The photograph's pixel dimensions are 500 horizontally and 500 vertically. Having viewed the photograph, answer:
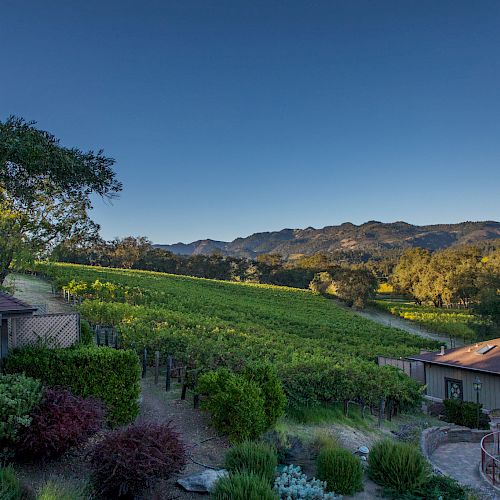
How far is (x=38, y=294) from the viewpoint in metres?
31.5

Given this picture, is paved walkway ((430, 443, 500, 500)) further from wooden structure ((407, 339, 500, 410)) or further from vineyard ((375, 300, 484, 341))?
vineyard ((375, 300, 484, 341))

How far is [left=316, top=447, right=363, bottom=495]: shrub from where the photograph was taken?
769 cm

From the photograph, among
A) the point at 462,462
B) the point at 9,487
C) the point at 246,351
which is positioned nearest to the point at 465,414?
the point at 462,462

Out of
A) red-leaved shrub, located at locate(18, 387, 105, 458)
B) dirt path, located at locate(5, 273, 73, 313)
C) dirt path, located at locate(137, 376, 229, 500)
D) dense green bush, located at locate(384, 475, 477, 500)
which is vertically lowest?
dense green bush, located at locate(384, 475, 477, 500)

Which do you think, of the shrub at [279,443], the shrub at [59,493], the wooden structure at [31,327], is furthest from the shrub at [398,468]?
the wooden structure at [31,327]

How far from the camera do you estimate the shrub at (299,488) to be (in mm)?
6836

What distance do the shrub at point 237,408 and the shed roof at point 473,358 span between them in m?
14.8

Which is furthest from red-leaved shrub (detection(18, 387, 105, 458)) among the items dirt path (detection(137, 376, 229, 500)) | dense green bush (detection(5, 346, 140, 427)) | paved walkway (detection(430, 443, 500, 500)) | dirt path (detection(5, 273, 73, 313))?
dirt path (detection(5, 273, 73, 313))

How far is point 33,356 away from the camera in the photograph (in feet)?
29.3

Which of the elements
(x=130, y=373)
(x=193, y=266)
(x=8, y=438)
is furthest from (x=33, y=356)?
(x=193, y=266)

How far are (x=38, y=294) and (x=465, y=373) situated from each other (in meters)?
26.3

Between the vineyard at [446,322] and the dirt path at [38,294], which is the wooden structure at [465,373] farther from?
the vineyard at [446,322]

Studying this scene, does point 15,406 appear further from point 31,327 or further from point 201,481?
point 31,327

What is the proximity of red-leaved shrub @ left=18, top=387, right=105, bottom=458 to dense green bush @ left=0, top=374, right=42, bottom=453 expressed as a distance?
131mm
